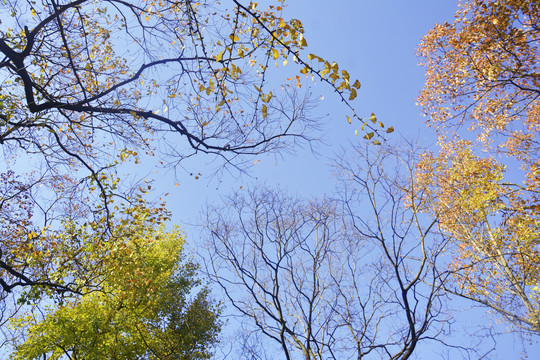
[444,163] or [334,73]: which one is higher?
[444,163]

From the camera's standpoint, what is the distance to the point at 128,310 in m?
9.24

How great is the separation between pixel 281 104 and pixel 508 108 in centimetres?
595

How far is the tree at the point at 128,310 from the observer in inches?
272

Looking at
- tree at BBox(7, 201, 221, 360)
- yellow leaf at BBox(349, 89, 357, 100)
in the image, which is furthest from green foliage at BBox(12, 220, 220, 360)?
yellow leaf at BBox(349, 89, 357, 100)

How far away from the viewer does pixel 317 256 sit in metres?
8.34

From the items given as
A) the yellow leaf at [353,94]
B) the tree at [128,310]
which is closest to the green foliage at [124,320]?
the tree at [128,310]

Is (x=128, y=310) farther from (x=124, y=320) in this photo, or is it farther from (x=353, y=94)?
(x=353, y=94)

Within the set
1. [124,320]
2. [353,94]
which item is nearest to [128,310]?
[124,320]

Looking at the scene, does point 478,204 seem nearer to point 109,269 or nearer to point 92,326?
point 109,269

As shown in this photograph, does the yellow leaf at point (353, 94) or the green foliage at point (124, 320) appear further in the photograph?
the green foliage at point (124, 320)

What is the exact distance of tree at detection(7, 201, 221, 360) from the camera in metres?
6.91

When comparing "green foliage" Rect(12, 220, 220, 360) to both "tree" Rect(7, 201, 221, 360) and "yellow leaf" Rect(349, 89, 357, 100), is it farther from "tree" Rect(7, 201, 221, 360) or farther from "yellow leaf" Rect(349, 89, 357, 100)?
"yellow leaf" Rect(349, 89, 357, 100)

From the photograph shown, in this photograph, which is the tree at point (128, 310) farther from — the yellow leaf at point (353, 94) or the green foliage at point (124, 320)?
the yellow leaf at point (353, 94)

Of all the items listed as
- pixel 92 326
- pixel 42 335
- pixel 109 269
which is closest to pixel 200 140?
pixel 109 269
